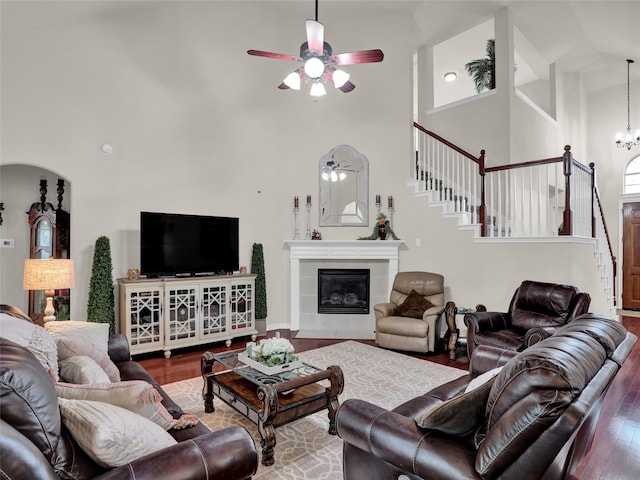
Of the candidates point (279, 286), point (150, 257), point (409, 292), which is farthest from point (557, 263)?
point (150, 257)

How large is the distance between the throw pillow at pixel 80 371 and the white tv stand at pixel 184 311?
2472mm

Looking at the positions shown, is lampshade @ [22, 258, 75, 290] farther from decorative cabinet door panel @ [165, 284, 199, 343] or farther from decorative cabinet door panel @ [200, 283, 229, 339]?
decorative cabinet door panel @ [200, 283, 229, 339]

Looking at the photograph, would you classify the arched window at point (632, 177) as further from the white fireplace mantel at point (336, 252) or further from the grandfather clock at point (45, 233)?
the grandfather clock at point (45, 233)

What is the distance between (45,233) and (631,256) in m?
10.7

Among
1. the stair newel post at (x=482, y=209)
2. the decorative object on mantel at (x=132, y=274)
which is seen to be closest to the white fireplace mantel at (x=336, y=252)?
the stair newel post at (x=482, y=209)

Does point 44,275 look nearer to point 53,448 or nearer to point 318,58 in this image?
point 53,448

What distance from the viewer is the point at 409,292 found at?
5.17 metres

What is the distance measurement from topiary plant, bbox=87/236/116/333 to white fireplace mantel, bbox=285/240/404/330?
249 centimetres

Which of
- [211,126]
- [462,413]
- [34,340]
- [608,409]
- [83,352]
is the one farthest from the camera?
[211,126]

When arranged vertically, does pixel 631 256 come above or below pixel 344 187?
below

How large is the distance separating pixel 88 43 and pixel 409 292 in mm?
5118

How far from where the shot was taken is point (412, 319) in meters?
4.64

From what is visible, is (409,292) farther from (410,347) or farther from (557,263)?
(557,263)

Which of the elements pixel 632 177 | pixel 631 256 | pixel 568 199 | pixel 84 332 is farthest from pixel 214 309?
pixel 632 177
